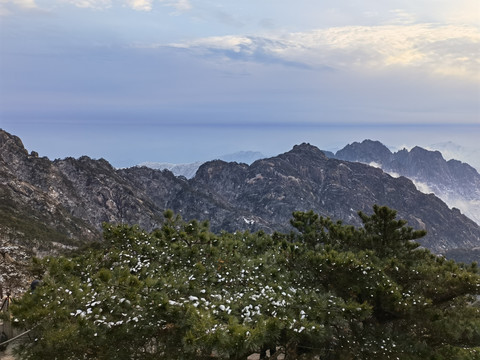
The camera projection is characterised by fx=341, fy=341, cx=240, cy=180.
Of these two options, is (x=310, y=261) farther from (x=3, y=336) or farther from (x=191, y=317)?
(x=3, y=336)

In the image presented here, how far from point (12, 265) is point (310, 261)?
131ft

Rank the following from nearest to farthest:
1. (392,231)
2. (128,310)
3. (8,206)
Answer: (128,310), (392,231), (8,206)

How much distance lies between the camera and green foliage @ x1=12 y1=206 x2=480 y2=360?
10.8 metres

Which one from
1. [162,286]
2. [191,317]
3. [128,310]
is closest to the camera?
[191,317]

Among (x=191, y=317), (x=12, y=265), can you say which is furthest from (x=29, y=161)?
(x=191, y=317)

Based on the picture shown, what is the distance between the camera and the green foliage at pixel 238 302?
10828 mm

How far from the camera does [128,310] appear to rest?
1147cm

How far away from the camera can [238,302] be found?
39.9 ft

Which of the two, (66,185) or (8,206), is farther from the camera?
(66,185)

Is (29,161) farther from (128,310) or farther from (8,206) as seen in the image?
(128,310)

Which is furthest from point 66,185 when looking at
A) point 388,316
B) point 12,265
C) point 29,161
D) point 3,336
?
point 388,316

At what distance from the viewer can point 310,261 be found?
15.4 meters

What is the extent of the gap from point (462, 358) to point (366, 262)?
19.2 ft

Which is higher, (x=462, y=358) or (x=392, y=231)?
(x=392, y=231)
